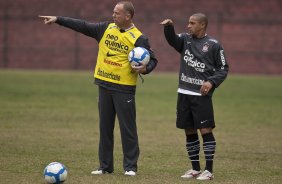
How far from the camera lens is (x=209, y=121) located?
9148 mm

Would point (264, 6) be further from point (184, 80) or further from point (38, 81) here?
point (184, 80)

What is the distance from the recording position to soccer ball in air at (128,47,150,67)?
8.91 metres

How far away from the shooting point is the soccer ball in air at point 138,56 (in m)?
8.91

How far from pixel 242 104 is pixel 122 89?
12147mm

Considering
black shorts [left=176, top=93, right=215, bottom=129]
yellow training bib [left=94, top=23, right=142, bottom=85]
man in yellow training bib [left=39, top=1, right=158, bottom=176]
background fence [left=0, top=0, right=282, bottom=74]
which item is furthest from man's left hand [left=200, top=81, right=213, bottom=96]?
background fence [left=0, top=0, right=282, bottom=74]

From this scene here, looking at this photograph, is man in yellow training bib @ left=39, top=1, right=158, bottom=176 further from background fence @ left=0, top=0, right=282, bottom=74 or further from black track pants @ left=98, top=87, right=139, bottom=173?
background fence @ left=0, top=0, right=282, bottom=74

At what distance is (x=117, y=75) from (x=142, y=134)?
5.17 meters

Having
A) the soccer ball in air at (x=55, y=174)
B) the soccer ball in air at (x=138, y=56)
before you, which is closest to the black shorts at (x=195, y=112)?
the soccer ball in air at (x=138, y=56)

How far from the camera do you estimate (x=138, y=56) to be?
29.3ft

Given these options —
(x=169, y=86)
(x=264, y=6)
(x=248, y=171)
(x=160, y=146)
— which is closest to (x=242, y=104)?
(x=169, y=86)

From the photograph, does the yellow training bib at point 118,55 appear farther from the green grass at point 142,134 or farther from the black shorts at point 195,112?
the green grass at point 142,134

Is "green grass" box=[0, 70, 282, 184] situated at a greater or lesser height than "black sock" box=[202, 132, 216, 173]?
lesser

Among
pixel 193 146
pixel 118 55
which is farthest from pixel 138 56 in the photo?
pixel 193 146

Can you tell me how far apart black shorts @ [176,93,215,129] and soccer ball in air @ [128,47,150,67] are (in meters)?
0.71
